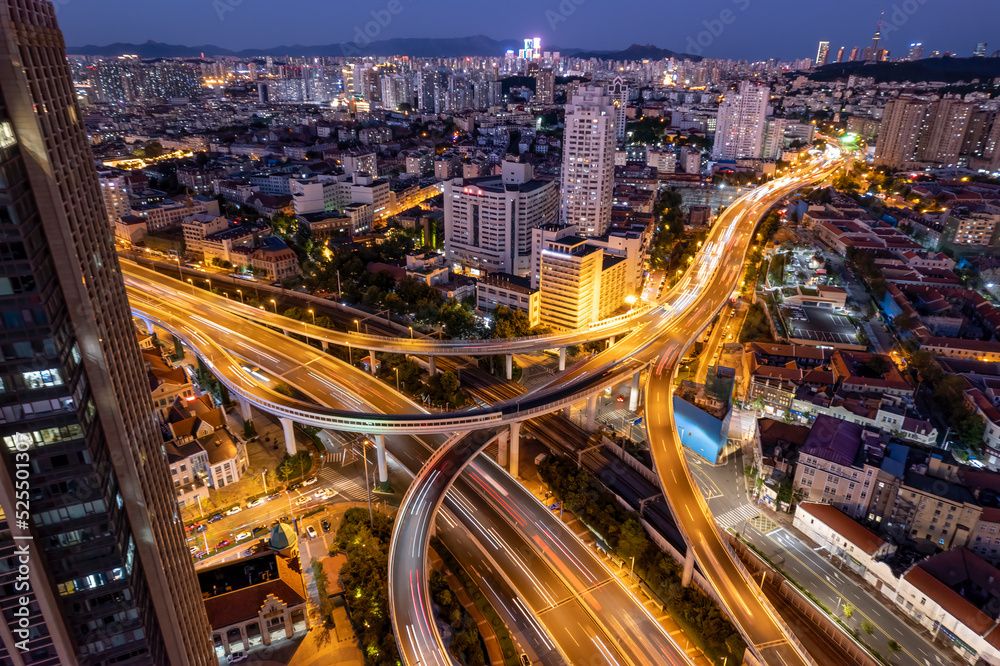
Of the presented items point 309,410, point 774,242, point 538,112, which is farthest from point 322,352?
point 538,112

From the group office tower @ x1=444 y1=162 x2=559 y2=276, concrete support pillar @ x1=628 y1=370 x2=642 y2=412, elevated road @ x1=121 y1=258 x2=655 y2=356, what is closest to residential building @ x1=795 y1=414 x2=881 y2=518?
concrete support pillar @ x1=628 y1=370 x2=642 y2=412

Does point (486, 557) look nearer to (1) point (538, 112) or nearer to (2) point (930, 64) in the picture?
(1) point (538, 112)

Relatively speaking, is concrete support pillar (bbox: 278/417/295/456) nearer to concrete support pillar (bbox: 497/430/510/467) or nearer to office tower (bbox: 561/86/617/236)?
concrete support pillar (bbox: 497/430/510/467)

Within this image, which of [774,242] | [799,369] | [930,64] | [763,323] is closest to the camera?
[799,369]

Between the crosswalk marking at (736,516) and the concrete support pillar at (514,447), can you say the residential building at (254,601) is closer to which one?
the concrete support pillar at (514,447)

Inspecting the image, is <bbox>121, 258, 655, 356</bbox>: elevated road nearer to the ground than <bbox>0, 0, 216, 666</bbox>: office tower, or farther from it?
nearer to the ground

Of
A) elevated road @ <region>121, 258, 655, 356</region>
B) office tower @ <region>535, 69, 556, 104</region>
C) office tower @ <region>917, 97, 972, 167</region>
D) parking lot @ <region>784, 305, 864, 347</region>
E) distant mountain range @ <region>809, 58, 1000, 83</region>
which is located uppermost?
distant mountain range @ <region>809, 58, 1000, 83</region>

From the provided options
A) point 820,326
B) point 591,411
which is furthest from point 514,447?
point 820,326
